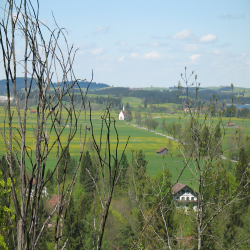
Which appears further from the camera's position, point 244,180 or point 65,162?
point 244,180

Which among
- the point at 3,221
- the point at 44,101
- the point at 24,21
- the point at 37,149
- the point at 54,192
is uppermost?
the point at 24,21

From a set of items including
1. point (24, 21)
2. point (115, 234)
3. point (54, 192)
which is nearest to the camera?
point (24, 21)

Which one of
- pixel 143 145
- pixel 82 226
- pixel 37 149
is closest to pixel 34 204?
pixel 37 149

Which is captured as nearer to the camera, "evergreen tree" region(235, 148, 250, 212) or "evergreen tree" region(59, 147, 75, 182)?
"evergreen tree" region(59, 147, 75, 182)

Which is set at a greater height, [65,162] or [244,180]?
[65,162]

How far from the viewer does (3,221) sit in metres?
4.02

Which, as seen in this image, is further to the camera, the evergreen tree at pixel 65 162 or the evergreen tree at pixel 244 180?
the evergreen tree at pixel 244 180

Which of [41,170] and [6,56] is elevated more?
[6,56]

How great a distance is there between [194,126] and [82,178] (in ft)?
100

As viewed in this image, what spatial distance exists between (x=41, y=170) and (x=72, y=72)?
0.75 metres

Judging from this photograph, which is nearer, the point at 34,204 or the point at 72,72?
the point at 34,204

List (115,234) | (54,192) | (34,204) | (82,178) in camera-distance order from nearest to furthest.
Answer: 1. (34,204)
2. (115,234)
3. (54,192)
4. (82,178)

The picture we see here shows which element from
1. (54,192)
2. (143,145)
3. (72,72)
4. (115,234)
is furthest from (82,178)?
(72,72)

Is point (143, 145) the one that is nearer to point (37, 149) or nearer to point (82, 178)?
point (82, 178)
